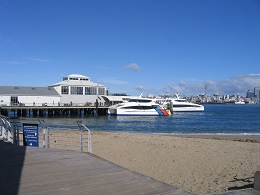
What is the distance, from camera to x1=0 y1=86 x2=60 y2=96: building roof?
62.5m

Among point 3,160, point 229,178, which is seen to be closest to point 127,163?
point 229,178

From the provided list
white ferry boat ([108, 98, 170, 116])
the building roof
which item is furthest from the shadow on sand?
the building roof

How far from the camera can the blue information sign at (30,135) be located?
11.2m

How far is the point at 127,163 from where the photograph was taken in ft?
37.8

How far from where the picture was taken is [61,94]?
225ft

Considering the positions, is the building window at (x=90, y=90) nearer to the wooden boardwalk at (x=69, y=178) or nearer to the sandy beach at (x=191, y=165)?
the sandy beach at (x=191, y=165)

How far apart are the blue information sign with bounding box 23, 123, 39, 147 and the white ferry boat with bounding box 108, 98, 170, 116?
169ft

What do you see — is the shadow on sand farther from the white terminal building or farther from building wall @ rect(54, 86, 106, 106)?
building wall @ rect(54, 86, 106, 106)

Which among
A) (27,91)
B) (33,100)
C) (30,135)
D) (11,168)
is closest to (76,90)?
(33,100)

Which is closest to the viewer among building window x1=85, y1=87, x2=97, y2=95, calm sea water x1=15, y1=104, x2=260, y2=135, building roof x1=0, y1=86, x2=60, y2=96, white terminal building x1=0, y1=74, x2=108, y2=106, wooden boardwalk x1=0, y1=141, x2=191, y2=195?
wooden boardwalk x1=0, y1=141, x2=191, y2=195

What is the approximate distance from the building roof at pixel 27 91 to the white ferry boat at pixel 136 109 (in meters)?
14.2

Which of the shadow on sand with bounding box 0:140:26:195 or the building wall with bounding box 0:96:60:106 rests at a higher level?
the building wall with bounding box 0:96:60:106

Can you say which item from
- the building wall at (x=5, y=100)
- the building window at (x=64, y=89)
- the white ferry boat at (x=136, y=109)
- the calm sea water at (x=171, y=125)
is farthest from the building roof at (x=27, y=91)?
the calm sea water at (x=171, y=125)

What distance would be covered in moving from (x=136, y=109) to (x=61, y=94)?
17.9 m
